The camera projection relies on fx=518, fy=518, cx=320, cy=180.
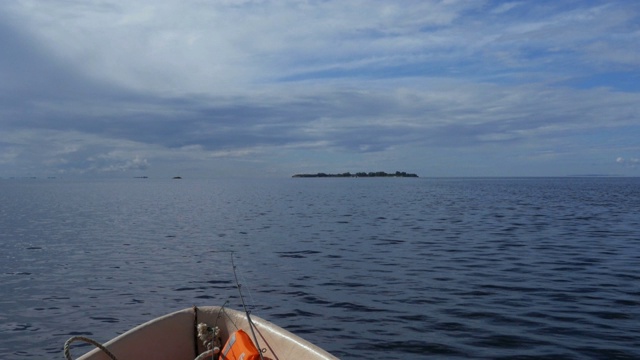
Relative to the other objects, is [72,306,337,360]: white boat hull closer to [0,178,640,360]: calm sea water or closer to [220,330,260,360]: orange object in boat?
[220,330,260,360]: orange object in boat

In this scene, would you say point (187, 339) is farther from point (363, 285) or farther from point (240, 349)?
point (363, 285)

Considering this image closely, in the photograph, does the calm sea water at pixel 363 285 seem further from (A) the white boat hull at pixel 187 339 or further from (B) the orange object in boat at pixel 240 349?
(B) the orange object in boat at pixel 240 349

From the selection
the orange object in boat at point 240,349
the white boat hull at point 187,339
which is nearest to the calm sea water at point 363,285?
the white boat hull at point 187,339

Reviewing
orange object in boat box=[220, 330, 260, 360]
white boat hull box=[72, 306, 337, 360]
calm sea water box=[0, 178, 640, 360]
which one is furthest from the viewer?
calm sea water box=[0, 178, 640, 360]

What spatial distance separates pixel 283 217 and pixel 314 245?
16.3 meters

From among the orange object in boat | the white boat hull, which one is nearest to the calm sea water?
the white boat hull

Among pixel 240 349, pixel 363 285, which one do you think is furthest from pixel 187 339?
pixel 363 285

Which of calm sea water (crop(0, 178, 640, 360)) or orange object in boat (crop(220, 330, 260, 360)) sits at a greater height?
orange object in boat (crop(220, 330, 260, 360))

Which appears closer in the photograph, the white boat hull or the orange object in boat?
the orange object in boat

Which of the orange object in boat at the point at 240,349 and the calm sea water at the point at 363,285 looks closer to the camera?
the orange object in boat at the point at 240,349

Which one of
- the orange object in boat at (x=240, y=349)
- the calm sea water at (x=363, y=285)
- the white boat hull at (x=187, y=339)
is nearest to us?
the orange object in boat at (x=240, y=349)

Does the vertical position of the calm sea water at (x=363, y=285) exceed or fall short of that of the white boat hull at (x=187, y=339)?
it falls short

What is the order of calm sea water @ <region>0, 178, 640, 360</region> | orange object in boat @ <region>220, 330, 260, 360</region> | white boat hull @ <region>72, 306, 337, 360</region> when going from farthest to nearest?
calm sea water @ <region>0, 178, 640, 360</region> → white boat hull @ <region>72, 306, 337, 360</region> → orange object in boat @ <region>220, 330, 260, 360</region>

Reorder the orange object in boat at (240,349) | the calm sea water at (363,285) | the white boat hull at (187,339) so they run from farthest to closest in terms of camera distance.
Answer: the calm sea water at (363,285) < the white boat hull at (187,339) < the orange object in boat at (240,349)
